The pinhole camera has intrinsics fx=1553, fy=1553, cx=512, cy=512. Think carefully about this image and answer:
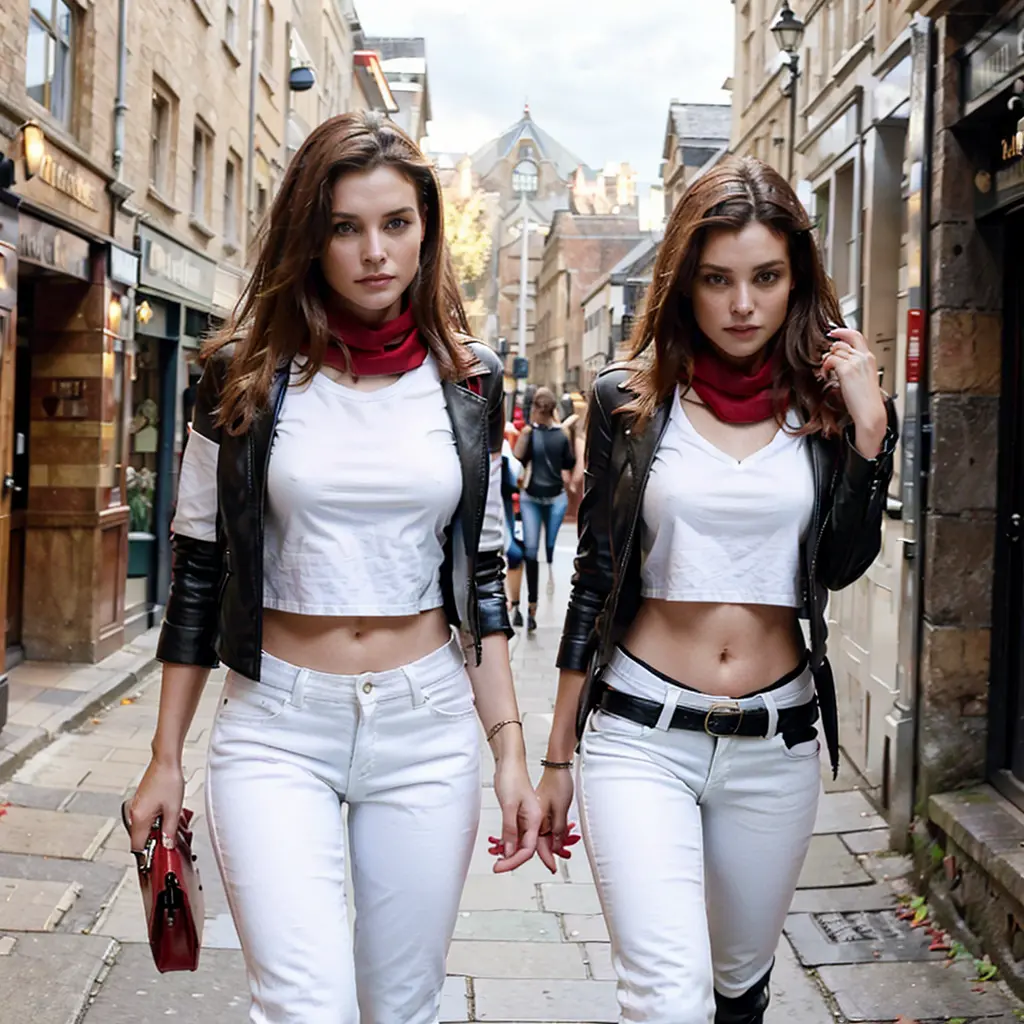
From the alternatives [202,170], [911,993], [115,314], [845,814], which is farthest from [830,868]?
[202,170]

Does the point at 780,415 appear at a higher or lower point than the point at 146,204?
lower

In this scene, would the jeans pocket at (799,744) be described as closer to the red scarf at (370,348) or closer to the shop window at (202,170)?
the red scarf at (370,348)

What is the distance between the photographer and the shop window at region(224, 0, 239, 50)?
54.9 feet

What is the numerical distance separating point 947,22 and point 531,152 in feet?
427

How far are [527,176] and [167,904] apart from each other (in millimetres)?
128720

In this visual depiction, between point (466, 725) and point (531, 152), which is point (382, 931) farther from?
point (531, 152)

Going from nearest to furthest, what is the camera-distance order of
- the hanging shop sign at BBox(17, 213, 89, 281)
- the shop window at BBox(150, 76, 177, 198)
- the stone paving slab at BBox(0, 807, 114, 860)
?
the stone paving slab at BBox(0, 807, 114, 860) → the hanging shop sign at BBox(17, 213, 89, 281) → the shop window at BBox(150, 76, 177, 198)

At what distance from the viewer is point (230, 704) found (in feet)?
9.35

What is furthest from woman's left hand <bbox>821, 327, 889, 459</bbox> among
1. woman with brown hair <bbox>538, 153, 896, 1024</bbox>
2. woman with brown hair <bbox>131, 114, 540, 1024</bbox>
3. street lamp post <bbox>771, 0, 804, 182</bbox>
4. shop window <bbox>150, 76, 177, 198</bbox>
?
shop window <bbox>150, 76, 177, 198</bbox>

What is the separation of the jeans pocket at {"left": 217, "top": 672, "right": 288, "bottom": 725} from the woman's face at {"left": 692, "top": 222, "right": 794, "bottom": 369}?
1169 millimetres

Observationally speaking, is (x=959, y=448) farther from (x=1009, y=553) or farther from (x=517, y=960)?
(x=517, y=960)

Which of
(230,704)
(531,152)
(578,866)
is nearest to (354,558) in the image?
(230,704)

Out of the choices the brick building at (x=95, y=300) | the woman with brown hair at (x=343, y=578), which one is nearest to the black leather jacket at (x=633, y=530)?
the woman with brown hair at (x=343, y=578)

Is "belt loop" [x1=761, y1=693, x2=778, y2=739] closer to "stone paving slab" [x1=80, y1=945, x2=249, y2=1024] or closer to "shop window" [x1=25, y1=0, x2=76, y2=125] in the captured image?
"stone paving slab" [x1=80, y1=945, x2=249, y2=1024]
